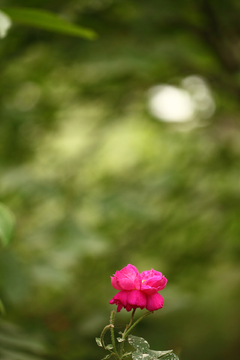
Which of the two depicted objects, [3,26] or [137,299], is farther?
[3,26]

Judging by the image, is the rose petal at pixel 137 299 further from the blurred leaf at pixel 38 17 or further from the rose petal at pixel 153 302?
the blurred leaf at pixel 38 17

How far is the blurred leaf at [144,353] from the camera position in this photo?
0.27m

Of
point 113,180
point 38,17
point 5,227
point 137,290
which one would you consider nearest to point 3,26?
point 38,17

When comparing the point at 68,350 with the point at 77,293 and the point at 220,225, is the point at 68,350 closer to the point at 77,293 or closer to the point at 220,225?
the point at 77,293

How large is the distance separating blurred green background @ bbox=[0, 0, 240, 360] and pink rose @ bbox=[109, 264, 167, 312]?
1.60 feet

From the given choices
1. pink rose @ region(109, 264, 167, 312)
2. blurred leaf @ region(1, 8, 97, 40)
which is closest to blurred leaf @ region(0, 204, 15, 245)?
pink rose @ region(109, 264, 167, 312)

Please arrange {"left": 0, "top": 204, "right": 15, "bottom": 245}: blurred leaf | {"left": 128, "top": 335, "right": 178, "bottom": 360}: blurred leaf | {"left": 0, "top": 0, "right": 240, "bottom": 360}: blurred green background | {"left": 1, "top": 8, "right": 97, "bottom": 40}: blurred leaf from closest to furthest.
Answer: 1. {"left": 128, "top": 335, "right": 178, "bottom": 360}: blurred leaf
2. {"left": 0, "top": 204, "right": 15, "bottom": 245}: blurred leaf
3. {"left": 1, "top": 8, "right": 97, "bottom": 40}: blurred leaf
4. {"left": 0, "top": 0, "right": 240, "bottom": 360}: blurred green background

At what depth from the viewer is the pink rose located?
29 centimetres

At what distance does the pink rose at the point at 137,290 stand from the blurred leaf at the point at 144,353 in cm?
3

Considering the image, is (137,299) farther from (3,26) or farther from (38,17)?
(38,17)

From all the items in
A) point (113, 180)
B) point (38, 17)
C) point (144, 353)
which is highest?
point (113, 180)

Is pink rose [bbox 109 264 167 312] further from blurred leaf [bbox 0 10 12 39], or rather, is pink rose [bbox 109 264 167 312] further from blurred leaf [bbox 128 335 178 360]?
blurred leaf [bbox 0 10 12 39]

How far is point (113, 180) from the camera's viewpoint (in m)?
1.74

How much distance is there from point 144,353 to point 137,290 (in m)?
0.05
